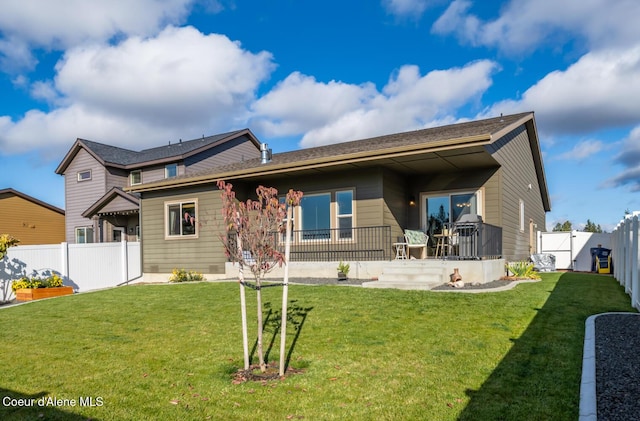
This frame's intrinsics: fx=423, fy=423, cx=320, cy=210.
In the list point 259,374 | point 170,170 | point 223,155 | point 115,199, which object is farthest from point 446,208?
point 115,199

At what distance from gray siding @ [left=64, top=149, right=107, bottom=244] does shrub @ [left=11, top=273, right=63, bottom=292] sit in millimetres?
10568

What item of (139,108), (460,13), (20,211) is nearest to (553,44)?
(460,13)

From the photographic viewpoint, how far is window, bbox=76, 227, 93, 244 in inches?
885

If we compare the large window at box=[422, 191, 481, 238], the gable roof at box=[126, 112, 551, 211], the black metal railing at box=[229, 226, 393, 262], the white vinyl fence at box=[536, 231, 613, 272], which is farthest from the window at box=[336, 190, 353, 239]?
the white vinyl fence at box=[536, 231, 613, 272]

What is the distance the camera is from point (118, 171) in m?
22.5

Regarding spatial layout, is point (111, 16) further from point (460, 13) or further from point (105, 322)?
point (460, 13)

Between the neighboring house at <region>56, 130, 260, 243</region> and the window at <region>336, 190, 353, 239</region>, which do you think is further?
the neighboring house at <region>56, 130, 260, 243</region>

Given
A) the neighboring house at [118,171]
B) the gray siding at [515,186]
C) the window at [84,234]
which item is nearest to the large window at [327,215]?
the gray siding at [515,186]

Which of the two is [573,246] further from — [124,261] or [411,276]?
[124,261]

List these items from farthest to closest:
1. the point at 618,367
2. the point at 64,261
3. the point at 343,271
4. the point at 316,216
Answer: the point at 64,261
the point at 316,216
the point at 343,271
the point at 618,367

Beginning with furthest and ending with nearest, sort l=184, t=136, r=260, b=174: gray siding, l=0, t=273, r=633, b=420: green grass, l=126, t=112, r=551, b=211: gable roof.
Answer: l=184, t=136, r=260, b=174: gray siding, l=126, t=112, r=551, b=211: gable roof, l=0, t=273, r=633, b=420: green grass

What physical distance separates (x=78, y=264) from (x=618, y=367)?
→ 14.8m

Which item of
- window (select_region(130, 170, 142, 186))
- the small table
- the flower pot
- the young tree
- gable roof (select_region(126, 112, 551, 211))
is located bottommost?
the flower pot

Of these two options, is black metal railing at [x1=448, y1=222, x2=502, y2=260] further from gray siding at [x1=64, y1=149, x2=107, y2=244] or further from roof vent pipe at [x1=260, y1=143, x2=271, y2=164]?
gray siding at [x1=64, y1=149, x2=107, y2=244]
